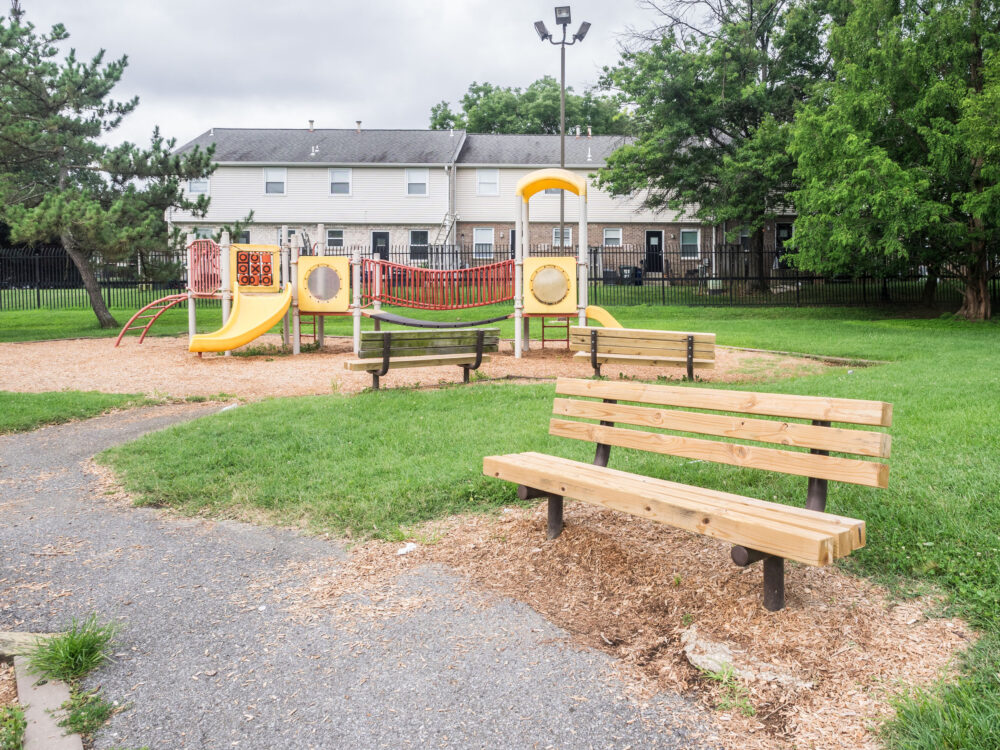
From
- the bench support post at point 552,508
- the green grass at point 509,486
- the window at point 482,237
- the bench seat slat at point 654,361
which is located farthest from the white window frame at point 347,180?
the bench support post at point 552,508

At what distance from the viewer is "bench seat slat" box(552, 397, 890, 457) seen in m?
3.43

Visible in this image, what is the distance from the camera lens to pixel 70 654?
122 inches

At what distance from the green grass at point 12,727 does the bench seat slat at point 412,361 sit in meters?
6.34

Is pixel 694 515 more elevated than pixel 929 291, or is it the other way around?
pixel 929 291

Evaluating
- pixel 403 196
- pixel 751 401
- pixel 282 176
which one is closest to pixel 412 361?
pixel 751 401

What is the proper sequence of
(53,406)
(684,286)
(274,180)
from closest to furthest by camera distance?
1. (53,406)
2. (684,286)
3. (274,180)

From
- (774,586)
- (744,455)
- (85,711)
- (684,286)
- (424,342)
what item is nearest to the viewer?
(85,711)

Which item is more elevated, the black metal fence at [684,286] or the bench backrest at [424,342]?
the black metal fence at [684,286]

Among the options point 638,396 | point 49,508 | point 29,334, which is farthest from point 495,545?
point 29,334

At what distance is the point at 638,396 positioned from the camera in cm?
462

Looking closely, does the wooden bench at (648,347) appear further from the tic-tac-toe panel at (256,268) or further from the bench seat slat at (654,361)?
the tic-tac-toe panel at (256,268)

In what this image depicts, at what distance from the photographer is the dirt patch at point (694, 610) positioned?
108 inches

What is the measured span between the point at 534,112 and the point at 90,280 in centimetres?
3664

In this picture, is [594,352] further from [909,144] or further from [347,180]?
[347,180]
